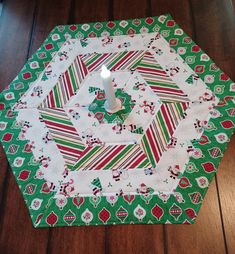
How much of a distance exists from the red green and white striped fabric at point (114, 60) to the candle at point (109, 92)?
6.1 inches

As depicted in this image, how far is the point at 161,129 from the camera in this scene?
1.00 metres

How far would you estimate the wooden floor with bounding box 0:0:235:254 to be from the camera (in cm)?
85

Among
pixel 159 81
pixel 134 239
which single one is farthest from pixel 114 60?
pixel 134 239

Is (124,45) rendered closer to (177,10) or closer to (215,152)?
(177,10)

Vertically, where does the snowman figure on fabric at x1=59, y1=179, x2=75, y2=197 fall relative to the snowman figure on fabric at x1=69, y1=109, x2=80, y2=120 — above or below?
below

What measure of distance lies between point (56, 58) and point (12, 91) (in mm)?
195

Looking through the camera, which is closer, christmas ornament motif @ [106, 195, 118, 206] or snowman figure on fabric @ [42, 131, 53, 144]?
christmas ornament motif @ [106, 195, 118, 206]

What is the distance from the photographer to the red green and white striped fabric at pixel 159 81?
1.05 metres

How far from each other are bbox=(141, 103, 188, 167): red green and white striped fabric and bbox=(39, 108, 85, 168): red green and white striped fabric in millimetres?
197

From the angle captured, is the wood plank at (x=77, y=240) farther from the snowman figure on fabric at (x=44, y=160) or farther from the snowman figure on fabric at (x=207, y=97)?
the snowman figure on fabric at (x=207, y=97)

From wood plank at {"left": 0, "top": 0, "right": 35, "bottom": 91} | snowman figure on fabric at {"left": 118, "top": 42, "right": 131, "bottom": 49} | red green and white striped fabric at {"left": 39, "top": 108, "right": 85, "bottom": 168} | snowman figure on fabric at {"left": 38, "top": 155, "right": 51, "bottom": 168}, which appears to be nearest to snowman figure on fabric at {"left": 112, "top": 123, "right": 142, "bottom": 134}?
red green and white striped fabric at {"left": 39, "top": 108, "right": 85, "bottom": 168}

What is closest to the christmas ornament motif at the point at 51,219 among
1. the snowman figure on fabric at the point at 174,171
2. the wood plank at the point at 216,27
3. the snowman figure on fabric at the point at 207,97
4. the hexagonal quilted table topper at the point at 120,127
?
the hexagonal quilted table topper at the point at 120,127

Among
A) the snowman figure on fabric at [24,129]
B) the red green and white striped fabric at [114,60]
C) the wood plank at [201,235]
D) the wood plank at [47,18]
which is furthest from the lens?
the wood plank at [47,18]

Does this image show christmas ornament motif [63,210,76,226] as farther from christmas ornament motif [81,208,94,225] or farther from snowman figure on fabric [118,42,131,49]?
snowman figure on fabric [118,42,131,49]
